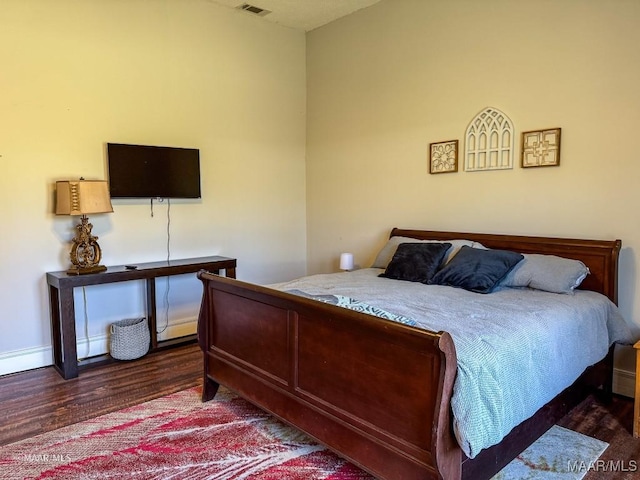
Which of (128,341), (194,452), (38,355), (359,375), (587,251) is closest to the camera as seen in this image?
(359,375)

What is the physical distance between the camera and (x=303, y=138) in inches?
209

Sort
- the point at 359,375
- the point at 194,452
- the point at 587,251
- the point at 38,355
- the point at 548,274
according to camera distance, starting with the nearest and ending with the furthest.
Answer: the point at 359,375 → the point at 194,452 → the point at 548,274 → the point at 587,251 → the point at 38,355

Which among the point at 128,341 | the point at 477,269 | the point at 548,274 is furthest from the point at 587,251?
the point at 128,341

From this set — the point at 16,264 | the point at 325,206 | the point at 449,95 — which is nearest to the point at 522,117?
the point at 449,95

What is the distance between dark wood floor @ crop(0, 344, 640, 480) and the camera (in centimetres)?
245

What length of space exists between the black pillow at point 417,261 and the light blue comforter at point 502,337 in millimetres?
142

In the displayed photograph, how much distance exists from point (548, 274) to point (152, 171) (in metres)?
3.29

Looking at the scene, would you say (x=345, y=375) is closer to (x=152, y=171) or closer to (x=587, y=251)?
(x=587, y=251)

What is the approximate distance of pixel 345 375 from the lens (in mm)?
2070

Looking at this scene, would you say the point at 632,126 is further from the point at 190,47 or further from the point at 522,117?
the point at 190,47

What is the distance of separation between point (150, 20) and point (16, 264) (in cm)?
235

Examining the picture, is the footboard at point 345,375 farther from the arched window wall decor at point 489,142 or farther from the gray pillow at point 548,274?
the arched window wall decor at point 489,142

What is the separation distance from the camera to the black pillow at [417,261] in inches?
135
